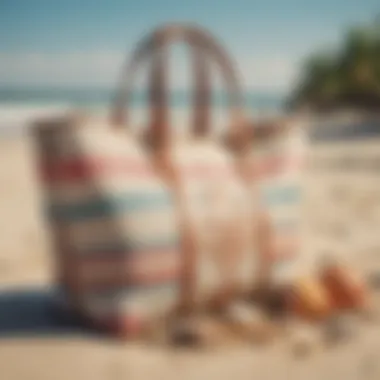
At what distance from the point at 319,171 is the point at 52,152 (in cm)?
151

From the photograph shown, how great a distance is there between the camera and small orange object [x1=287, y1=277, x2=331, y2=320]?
140 centimetres

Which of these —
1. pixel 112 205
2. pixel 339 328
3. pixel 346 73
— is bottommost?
pixel 339 328

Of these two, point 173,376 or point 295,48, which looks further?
point 295,48

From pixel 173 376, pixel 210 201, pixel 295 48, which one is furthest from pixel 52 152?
pixel 295 48

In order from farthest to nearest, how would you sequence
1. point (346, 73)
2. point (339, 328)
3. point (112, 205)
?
point (346, 73) → point (339, 328) → point (112, 205)

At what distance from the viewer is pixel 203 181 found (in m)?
1.29

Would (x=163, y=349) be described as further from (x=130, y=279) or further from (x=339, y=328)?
(x=339, y=328)

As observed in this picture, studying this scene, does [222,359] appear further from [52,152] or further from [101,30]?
[101,30]

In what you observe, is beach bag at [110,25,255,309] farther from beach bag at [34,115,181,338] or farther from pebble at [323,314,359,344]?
pebble at [323,314,359,344]

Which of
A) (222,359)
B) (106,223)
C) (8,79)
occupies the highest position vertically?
(8,79)

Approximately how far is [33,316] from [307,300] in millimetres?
464

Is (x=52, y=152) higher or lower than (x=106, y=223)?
higher

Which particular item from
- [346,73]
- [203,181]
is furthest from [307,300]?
[346,73]

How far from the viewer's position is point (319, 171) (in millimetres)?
2635
